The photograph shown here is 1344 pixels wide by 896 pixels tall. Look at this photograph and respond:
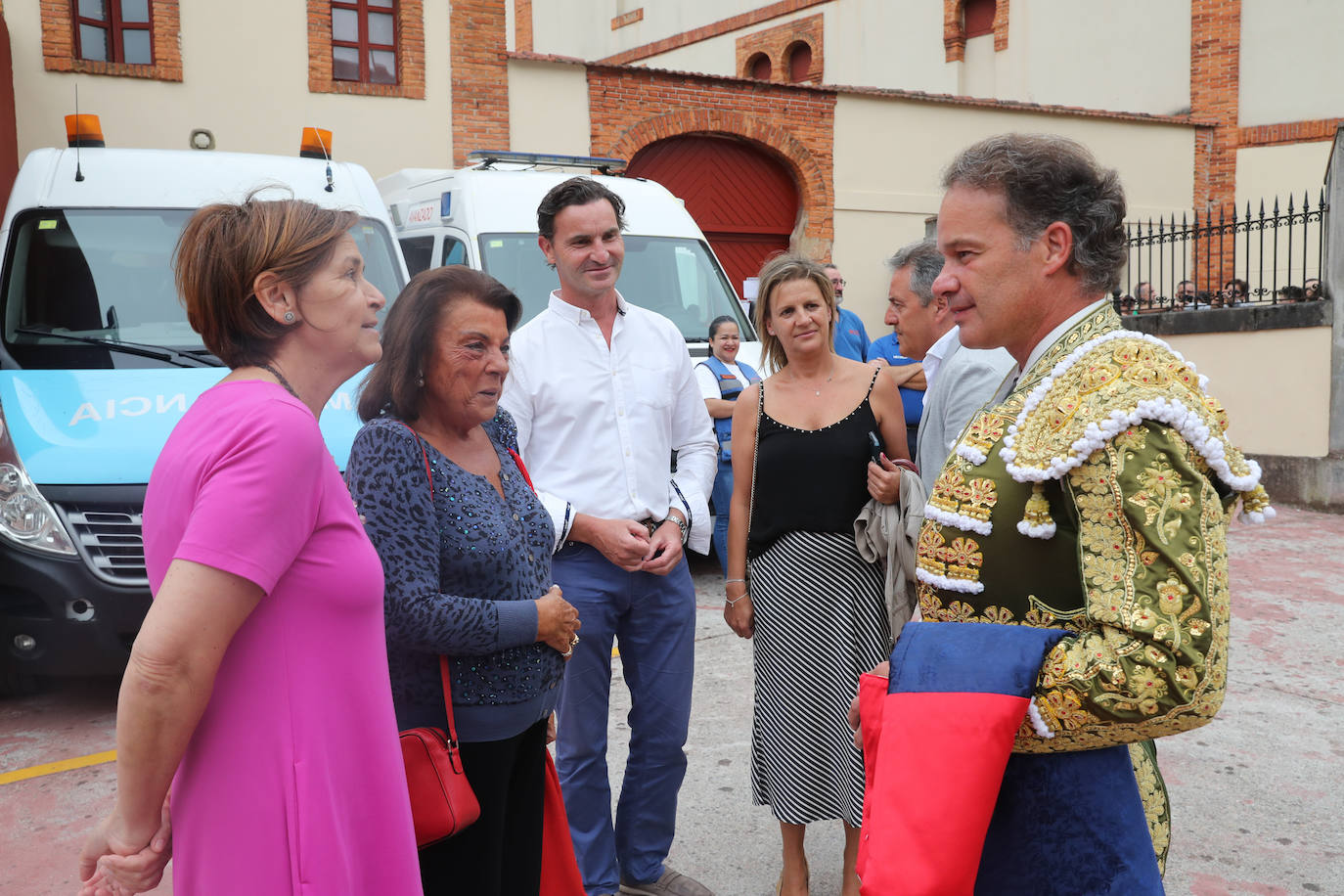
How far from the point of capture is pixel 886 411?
334 cm

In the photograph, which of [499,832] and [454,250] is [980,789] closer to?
[499,832]

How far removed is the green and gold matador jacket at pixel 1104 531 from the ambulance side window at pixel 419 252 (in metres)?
6.97

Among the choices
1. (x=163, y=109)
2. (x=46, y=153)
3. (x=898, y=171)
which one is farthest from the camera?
(x=898, y=171)

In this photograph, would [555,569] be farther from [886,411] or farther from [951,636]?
[951,636]

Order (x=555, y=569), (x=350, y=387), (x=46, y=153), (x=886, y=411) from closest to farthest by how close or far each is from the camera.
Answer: (x=555, y=569) → (x=886, y=411) → (x=350, y=387) → (x=46, y=153)

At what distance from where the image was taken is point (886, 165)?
656 inches

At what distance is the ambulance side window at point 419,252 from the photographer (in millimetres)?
8227

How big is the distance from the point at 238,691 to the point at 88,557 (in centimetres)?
351

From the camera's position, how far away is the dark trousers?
2238mm

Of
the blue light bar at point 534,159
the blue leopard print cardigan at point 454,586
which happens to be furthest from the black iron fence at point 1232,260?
the blue light bar at point 534,159

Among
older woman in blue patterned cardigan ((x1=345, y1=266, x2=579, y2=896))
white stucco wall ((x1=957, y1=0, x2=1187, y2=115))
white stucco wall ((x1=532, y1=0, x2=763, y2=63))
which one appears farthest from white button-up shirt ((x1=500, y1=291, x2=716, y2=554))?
white stucco wall ((x1=532, y1=0, x2=763, y2=63))

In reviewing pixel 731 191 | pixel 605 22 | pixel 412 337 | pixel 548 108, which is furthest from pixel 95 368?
pixel 605 22

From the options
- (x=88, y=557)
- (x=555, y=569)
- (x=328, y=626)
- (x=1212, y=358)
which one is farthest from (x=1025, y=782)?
(x=1212, y=358)

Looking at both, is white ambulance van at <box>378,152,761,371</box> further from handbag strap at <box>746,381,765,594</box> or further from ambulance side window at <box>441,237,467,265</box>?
handbag strap at <box>746,381,765,594</box>
